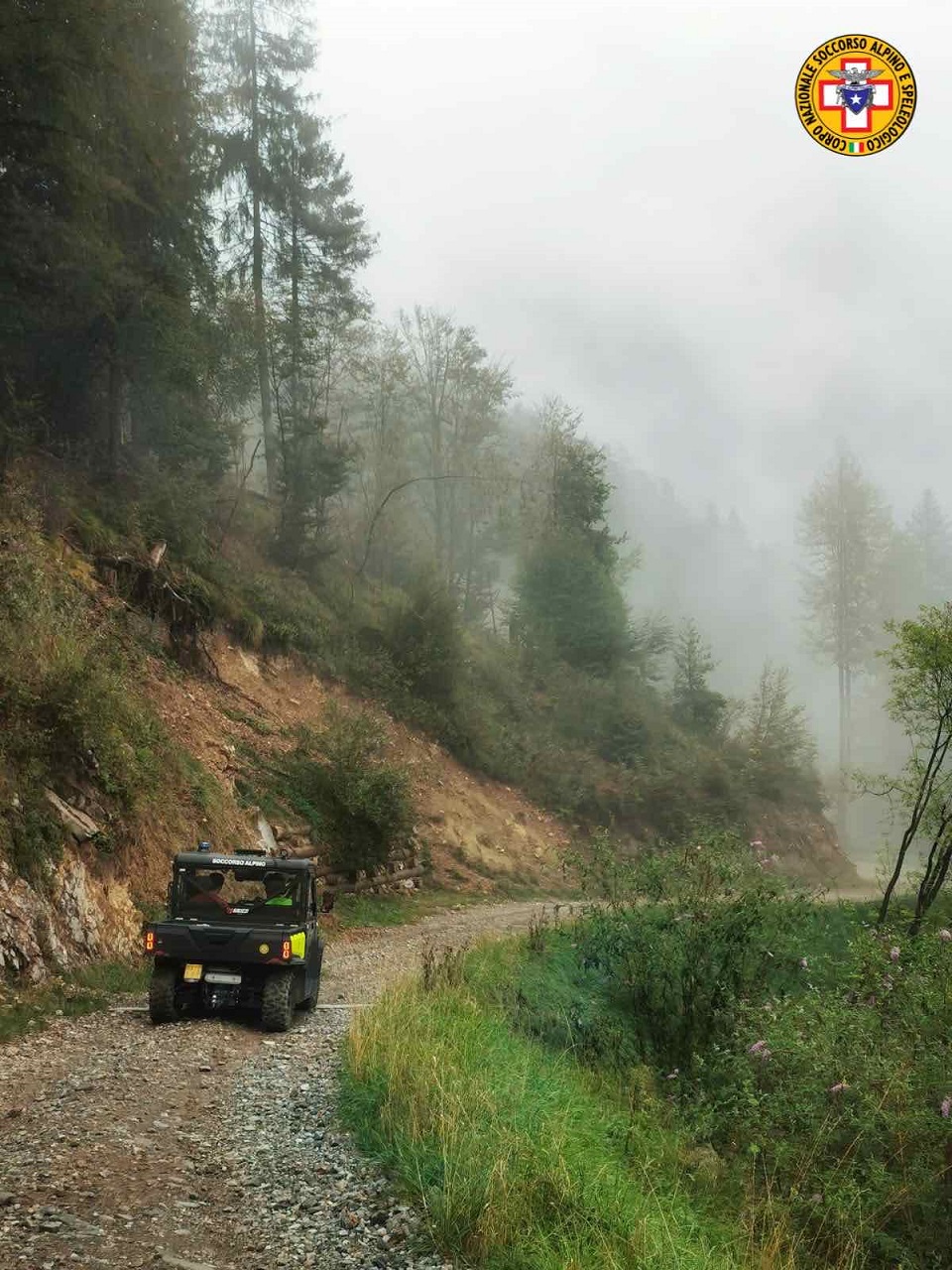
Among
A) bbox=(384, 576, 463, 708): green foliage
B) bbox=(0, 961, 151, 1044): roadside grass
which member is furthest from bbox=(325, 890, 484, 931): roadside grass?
bbox=(384, 576, 463, 708): green foliage

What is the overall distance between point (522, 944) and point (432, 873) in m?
9.17

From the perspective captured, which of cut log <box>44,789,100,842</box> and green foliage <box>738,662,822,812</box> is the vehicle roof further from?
green foliage <box>738,662,822,812</box>

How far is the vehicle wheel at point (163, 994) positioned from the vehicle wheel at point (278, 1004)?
1009 millimetres

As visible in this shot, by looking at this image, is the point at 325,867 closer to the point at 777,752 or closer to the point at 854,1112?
the point at 854,1112

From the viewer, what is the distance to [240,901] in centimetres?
1165

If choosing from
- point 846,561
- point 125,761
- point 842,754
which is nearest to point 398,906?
point 125,761

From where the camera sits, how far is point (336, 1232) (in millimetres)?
5582

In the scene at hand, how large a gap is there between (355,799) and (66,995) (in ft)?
33.2

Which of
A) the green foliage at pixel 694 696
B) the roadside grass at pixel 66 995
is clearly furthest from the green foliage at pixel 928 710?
the green foliage at pixel 694 696

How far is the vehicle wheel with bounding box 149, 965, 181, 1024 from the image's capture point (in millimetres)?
10617

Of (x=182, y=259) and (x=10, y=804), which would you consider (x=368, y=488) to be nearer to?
(x=182, y=259)

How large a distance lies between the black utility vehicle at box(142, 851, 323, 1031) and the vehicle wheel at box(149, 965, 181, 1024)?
0.01 m

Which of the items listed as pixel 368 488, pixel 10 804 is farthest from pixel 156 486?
pixel 368 488

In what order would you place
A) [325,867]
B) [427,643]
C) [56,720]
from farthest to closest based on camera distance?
[427,643]
[325,867]
[56,720]
